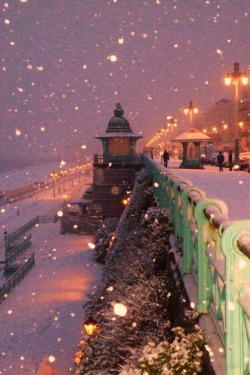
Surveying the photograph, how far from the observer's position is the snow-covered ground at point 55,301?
52.2 feet

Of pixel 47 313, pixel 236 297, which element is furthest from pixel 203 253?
pixel 47 313

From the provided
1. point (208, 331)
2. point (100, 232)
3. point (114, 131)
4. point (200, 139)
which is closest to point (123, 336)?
point (208, 331)

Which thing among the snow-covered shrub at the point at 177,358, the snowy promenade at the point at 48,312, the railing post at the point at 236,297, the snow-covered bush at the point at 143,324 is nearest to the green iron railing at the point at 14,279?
the snowy promenade at the point at 48,312

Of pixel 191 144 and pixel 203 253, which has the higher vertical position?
pixel 191 144

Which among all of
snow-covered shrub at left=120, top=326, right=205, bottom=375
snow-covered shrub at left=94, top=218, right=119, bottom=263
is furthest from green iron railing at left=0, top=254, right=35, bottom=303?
snow-covered shrub at left=120, top=326, right=205, bottom=375

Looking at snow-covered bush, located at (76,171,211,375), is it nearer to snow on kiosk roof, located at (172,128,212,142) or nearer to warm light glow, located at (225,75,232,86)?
warm light glow, located at (225,75,232,86)

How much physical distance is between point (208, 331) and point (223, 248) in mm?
1729

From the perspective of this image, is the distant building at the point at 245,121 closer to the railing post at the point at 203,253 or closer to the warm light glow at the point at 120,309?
the warm light glow at the point at 120,309

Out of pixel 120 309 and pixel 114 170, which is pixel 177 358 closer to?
pixel 120 309

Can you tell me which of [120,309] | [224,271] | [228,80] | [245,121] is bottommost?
[120,309]

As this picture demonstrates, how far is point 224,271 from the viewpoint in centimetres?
374

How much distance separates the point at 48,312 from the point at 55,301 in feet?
5.65

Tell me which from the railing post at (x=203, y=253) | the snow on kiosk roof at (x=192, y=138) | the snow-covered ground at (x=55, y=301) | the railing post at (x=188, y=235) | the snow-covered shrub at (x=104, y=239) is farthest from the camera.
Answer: the snow-covered shrub at (x=104, y=239)

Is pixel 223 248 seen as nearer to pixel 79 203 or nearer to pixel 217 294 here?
pixel 217 294
